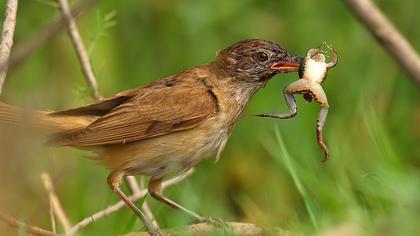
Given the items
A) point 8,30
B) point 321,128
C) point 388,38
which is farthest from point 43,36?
point 8,30

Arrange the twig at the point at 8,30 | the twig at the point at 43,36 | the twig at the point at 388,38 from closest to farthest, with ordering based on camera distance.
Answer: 1. the twig at the point at 43,36
2. the twig at the point at 388,38
3. the twig at the point at 8,30

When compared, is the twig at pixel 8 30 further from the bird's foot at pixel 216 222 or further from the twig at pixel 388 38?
the twig at pixel 388 38

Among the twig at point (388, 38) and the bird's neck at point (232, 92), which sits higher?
the bird's neck at point (232, 92)

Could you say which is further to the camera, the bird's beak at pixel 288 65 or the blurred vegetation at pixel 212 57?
the blurred vegetation at pixel 212 57

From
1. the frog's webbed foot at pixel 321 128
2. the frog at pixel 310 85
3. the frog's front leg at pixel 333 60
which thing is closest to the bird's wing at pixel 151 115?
the frog at pixel 310 85

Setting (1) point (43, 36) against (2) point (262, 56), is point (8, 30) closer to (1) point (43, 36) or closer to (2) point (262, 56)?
(2) point (262, 56)

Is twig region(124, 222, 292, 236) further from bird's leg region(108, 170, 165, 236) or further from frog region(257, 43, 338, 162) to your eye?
frog region(257, 43, 338, 162)

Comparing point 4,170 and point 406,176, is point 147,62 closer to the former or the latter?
point 406,176
